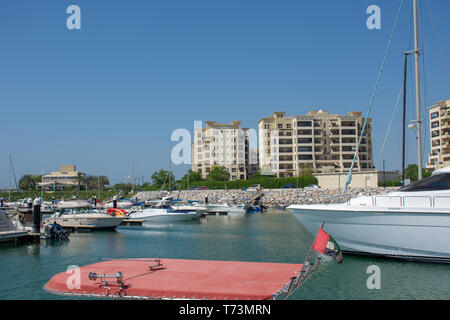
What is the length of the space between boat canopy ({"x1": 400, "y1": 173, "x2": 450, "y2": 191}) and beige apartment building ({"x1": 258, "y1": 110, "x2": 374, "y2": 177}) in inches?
3592

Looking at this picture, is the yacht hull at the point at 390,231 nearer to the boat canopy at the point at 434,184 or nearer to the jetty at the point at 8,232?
the boat canopy at the point at 434,184

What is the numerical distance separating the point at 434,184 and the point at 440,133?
100612 millimetres

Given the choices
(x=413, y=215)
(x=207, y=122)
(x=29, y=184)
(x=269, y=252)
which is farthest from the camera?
(x=29, y=184)

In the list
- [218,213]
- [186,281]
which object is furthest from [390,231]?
[218,213]

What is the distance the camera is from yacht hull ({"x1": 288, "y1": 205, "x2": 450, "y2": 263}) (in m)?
16.3

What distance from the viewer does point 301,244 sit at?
26094 millimetres

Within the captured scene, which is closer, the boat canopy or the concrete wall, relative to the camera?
the boat canopy

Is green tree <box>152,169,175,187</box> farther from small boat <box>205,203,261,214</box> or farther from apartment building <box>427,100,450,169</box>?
apartment building <box>427,100,450,169</box>

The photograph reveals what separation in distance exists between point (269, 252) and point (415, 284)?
956 cm

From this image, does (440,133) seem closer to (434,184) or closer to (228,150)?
(228,150)

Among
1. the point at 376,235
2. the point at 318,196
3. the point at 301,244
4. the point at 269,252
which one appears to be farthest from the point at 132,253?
the point at 318,196

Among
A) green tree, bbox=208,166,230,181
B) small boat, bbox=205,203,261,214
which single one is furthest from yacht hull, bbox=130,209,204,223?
green tree, bbox=208,166,230,181

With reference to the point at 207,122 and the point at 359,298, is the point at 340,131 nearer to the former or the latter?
the point at 207,122
